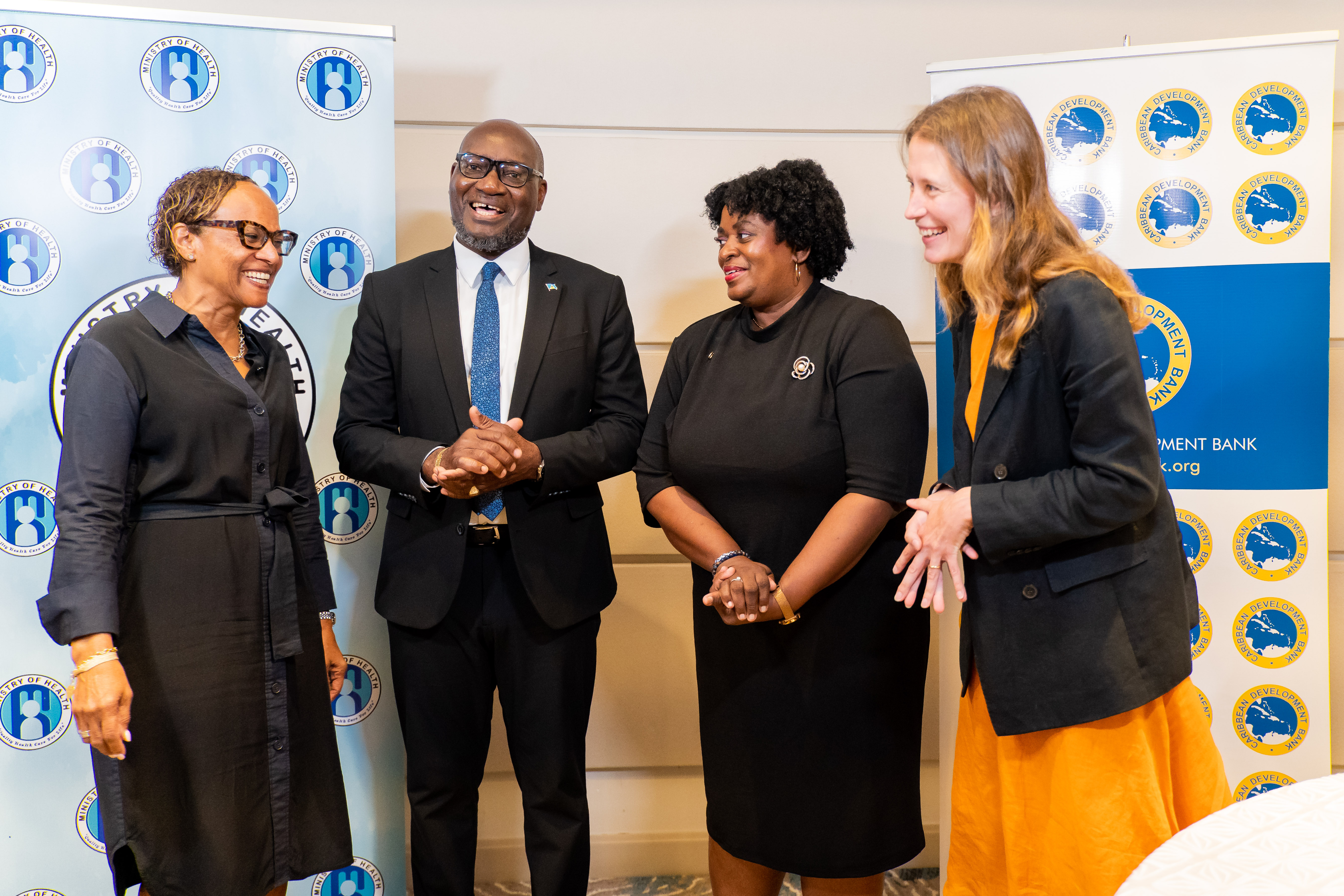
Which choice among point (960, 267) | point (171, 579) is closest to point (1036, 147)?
point (960, 267)

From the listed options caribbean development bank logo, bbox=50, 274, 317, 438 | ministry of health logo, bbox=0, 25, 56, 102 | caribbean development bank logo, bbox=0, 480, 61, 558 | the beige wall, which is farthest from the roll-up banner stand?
caribbean development bank logo, bbox=0, 480, 61, 558

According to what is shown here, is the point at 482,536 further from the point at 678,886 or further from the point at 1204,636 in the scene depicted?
the point at 1204,636

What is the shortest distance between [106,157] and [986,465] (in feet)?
7.05

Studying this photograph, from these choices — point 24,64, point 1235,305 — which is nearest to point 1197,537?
point 1235,305

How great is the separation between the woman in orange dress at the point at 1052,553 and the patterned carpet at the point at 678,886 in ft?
4.89

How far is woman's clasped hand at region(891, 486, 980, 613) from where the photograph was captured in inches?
57.5

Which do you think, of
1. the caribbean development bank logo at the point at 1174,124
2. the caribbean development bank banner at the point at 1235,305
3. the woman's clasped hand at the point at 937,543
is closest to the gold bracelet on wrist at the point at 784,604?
the woman's clasped hand at the point at 937,543

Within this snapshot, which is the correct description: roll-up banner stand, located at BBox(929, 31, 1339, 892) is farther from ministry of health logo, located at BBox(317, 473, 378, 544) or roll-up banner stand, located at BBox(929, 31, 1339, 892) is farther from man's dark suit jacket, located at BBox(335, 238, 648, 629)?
ministry of health logo, located at BBox(317, 473, 378, 544)

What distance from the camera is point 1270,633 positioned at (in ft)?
8.04

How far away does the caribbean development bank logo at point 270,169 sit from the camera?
2311mm

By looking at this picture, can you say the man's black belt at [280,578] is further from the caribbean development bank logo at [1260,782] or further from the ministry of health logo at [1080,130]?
the caribbean development bank logo at [1260,782]

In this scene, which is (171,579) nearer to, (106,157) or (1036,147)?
(106,157)

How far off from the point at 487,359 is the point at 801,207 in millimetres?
798

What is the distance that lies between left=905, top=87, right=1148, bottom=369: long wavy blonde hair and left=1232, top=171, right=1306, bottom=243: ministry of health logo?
1.21 metres
